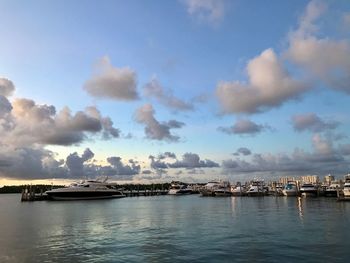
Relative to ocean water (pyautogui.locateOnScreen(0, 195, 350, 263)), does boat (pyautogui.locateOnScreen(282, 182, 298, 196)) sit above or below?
above

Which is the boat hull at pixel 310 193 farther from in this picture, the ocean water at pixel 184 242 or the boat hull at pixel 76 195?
the ocean water at pixel 184 242

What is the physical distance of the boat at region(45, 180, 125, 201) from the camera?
159 m

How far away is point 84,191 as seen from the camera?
164 meters

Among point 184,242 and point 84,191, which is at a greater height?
point 84,191

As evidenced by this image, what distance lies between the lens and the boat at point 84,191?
520 ft

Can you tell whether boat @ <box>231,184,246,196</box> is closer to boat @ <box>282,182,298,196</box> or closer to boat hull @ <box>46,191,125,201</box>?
boat @ <box>282,182,298,196</box>

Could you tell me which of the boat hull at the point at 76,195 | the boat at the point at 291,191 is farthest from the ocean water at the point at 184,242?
the boat at the point at 291,191

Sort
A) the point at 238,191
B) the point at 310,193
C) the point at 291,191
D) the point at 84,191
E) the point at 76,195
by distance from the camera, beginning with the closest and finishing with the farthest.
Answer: the point at 76,195 → the point at 84,191 → the point at 310,193 → the point at 291,191 → the point at 238,191

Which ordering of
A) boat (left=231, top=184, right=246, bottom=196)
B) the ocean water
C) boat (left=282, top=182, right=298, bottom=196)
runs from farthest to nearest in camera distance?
1. boat (left=231, top=184, right=246, bottom=196)
2. boat (left=282, top=182, right=298, bottom=196)
3. the ocean water

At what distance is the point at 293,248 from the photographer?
40.2m

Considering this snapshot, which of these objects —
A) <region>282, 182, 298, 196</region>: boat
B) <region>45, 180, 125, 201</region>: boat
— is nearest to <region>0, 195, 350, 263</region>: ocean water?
<region>45, 180, 125, 201</region>: boat

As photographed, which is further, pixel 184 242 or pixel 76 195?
pixel 76 195

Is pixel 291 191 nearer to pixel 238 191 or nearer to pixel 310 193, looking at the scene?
pixel 310 193

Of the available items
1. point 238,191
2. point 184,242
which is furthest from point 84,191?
point 184,242
